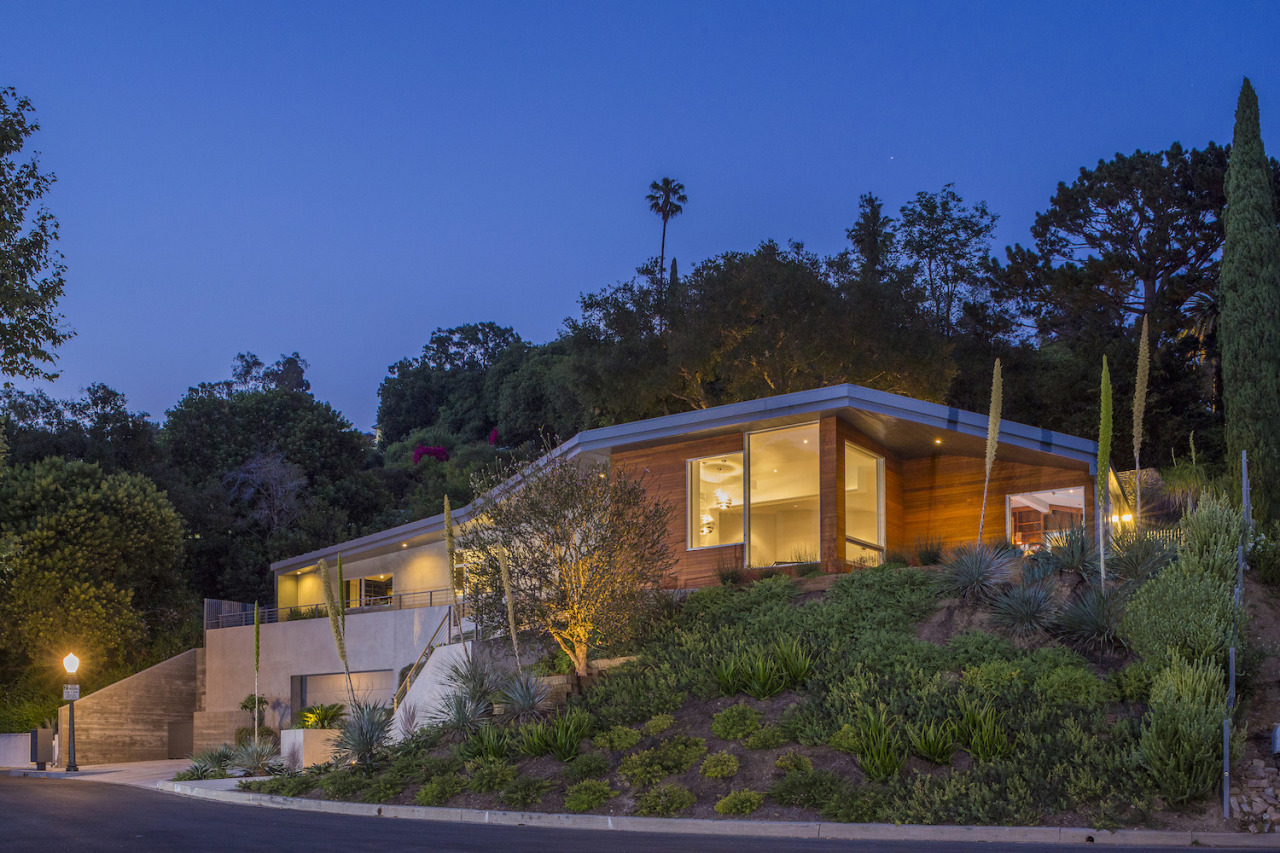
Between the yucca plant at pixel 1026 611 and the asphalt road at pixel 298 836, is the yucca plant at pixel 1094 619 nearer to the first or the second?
the yucca plant at pixel 1026 611

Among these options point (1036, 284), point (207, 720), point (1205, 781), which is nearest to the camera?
point (1205, 781)

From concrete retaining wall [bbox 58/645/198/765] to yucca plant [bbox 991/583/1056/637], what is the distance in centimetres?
2375

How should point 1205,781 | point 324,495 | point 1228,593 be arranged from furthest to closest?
point 324,495 → point 1228,593 → point 1205,781

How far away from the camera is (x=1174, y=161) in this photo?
32.7 m

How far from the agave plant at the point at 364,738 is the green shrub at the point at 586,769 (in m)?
3.92

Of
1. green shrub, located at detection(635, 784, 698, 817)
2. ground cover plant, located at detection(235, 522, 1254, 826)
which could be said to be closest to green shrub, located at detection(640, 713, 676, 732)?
ground cover plant, located at detection(235, 522, 1254, 826)

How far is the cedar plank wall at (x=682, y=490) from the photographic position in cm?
2138

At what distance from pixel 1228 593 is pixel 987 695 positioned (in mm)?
2724

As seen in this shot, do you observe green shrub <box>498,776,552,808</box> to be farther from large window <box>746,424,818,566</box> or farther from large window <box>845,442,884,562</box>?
large window <box>845,442,884,562</box>

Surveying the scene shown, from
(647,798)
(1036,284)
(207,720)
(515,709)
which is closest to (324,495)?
(207,720)

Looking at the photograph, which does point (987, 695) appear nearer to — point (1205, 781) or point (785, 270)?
point (1205, 781)

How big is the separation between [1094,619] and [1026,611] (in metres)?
0.90

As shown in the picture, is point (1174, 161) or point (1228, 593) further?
point (1174, 161)

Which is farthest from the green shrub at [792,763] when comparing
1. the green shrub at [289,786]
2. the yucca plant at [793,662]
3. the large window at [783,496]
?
the large window at [783,496]
